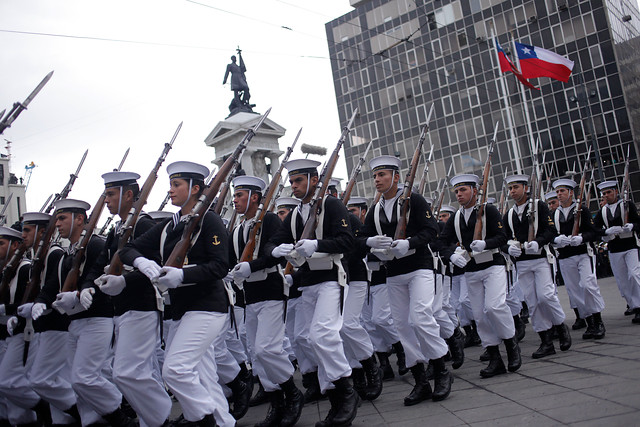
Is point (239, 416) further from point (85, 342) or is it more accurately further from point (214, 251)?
point (214, 251)

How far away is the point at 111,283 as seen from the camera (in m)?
5.37

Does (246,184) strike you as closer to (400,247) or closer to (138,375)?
(400,247)

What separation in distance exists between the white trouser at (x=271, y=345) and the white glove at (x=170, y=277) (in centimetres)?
158

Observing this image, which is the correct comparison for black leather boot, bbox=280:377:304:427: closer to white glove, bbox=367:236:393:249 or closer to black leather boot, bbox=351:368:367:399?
black leather boot, bbox=351:368:367:399

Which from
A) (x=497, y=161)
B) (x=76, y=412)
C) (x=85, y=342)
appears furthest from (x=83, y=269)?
(x=497, y=161)

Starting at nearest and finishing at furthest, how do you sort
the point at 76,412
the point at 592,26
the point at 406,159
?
the point at 76,412, the point at 592,26, the point at 406,159

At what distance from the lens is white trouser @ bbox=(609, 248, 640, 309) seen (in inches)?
407

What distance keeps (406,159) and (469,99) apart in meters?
8.13

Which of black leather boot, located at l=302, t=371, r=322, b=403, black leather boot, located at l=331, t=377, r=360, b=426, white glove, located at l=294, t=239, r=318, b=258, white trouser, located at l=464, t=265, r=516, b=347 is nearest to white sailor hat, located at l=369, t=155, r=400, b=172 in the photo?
white glove, located at l=294, t=239, r=318, b=258

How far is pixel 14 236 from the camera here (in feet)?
25.5

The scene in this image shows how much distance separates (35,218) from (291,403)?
4.28 m

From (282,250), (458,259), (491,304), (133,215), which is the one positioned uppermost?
(133,215)

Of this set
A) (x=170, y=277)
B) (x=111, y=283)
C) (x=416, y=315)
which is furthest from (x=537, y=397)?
(x=111, y=283)

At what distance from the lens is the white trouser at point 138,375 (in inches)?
206
